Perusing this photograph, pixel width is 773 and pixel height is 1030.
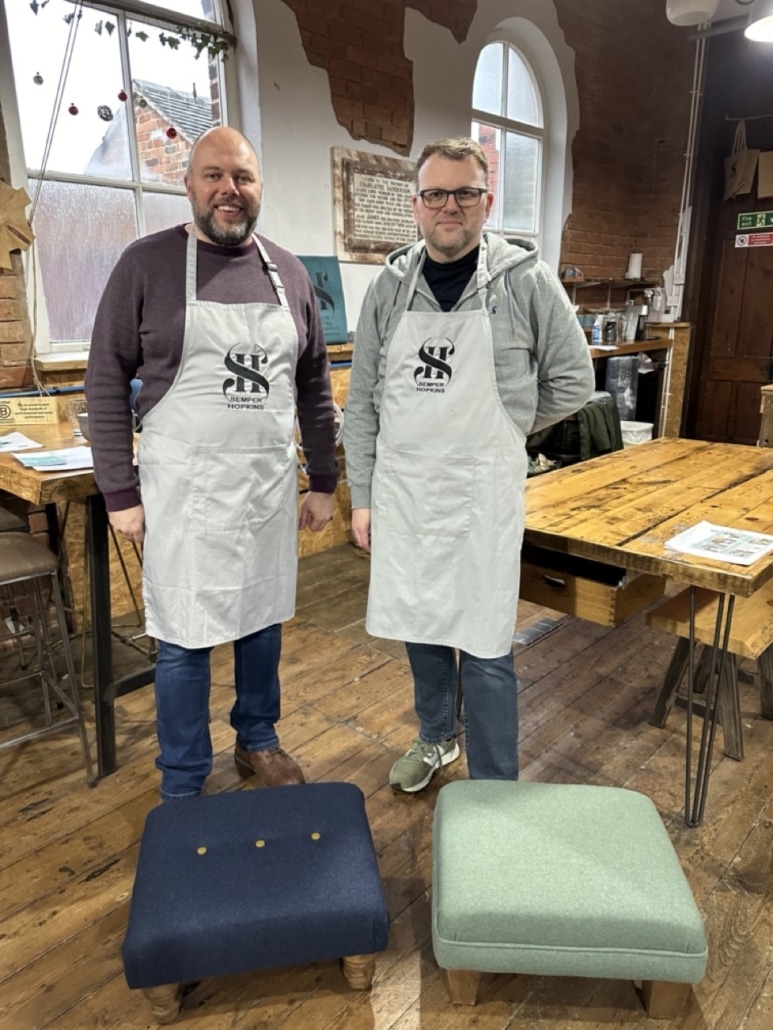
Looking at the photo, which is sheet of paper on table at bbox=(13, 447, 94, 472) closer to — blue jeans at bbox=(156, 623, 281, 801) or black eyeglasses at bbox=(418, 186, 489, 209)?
blue jeans at bbox=(156, 623, 281, 801)

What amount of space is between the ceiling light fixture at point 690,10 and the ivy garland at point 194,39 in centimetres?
217

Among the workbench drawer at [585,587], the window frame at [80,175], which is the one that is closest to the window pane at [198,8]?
the window frame at [80,175]

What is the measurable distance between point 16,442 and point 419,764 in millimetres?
1490

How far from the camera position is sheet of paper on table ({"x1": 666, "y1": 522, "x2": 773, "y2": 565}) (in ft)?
5.39

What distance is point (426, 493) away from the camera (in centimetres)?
172

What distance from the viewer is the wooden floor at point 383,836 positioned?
1.42 metres

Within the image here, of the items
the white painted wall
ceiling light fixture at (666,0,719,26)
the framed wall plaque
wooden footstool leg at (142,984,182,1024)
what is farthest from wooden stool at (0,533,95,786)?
ceiling light fixture at (666,0,719,26)

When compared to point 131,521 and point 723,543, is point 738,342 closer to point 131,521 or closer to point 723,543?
point 723,543

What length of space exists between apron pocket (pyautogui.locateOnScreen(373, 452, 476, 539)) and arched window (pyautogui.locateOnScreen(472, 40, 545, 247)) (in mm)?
3948

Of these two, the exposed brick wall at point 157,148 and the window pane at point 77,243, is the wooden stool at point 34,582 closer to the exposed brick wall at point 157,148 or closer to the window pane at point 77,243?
the window pane at point 77,243

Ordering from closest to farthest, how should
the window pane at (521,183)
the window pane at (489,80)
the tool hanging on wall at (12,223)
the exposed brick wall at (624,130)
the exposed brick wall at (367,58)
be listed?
1. the tool hanging on wall at (12,223)
2. the exposed brick wall at (367,58)
3. the window pane at (489,80)
4. the window pane at (521,183)
5. the exposed brick wall at (624,130)

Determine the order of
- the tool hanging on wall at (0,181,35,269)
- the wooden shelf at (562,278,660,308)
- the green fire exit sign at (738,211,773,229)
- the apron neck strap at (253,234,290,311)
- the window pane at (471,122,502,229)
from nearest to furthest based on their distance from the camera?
the apron neck strap at (253,234,290,311) → the tool hanging on wall at (0,181,35,269) → the window pane at (471,122,502,229) → the wooden shelf at (562,278,660,308) → the green fire exit sign at (738,211,773,229)

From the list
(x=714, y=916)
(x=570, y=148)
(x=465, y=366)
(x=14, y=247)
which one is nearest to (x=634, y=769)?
(x=714, y=916)

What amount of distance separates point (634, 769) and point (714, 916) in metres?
0.53
